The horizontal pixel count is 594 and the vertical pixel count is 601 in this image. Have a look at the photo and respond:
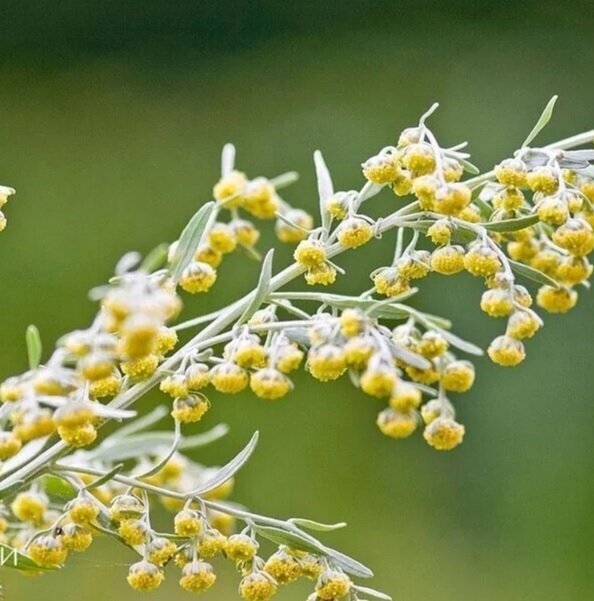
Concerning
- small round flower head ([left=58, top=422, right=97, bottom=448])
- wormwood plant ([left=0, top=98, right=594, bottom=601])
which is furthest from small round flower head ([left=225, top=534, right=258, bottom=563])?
small round flower head ([left=58, top=422, right=97, bottom=448])

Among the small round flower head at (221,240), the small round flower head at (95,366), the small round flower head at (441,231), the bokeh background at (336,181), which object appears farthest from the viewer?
A: the bokeh background at (336,181)

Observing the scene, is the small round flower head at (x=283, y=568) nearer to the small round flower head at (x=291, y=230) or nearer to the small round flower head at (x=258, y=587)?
the small round flower head at (x=258, y=587)

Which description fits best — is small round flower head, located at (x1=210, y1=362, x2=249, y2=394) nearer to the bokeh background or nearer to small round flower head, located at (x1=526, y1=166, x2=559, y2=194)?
small round flower head, located at (x1=526, y1=166, x2=559, y2=194)

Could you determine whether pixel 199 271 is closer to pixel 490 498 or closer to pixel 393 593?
pixel 393 593

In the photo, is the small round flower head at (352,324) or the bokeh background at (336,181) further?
the bokeh background at (336,181)

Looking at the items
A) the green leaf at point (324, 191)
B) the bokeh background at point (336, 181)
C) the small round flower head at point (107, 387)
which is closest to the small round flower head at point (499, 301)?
the green leaf at point (324, 191)

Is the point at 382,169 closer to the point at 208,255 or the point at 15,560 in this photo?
the point at 208,255
